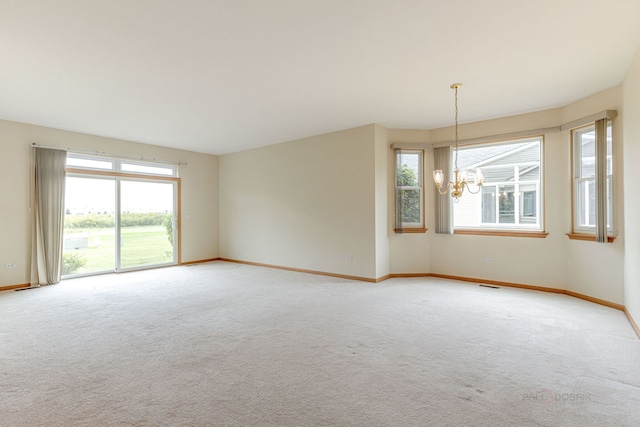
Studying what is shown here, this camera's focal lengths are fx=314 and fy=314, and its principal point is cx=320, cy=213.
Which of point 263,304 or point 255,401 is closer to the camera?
point 255,401

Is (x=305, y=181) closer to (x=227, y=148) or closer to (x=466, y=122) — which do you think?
(x=227, y=148)

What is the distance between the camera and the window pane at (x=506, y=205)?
5.44 meters

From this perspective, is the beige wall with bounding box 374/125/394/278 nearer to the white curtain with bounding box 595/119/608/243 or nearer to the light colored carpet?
the light colored carpet

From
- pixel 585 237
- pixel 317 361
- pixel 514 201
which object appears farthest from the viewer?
pixel 514 201

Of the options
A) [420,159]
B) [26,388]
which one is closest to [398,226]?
[420,159]

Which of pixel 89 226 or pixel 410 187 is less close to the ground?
pixel 410 187

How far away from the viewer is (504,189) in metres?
5.50

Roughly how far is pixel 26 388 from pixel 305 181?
16.7ft

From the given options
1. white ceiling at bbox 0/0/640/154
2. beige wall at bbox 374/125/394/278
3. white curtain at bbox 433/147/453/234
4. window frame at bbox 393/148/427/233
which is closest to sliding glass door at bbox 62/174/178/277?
white ceiling at bbox 0/0/640/154

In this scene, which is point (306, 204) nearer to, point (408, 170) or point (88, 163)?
point (408, 170)

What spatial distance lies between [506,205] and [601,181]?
144cm

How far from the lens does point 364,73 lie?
3623mm

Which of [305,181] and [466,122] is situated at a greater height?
[466,122]

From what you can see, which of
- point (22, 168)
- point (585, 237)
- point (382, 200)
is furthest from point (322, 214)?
point (22, 168)
